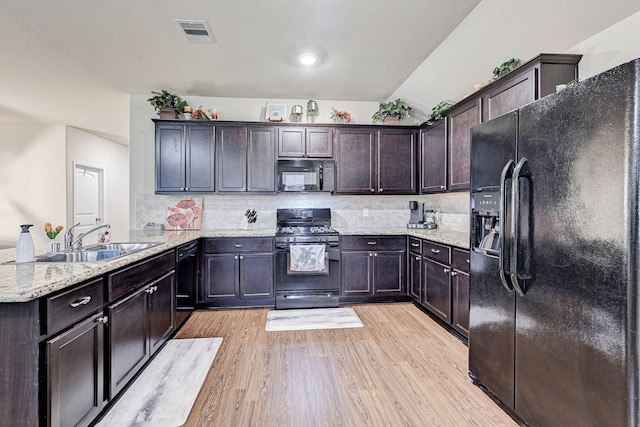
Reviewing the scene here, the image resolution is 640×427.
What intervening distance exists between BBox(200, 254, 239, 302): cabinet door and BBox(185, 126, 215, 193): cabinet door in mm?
918

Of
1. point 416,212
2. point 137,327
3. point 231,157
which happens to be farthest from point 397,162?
point 137,327

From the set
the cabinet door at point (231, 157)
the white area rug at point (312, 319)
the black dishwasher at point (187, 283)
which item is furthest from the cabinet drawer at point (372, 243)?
the black dishwasher at point (187, 283)

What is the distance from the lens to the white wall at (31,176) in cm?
589

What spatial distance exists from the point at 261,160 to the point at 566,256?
3.32m

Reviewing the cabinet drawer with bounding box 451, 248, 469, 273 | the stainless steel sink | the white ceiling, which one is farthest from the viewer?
the cabinet drawer with bounding box 451, 248, 469, 273

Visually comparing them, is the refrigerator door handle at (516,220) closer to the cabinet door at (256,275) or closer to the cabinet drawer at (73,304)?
the cabinet drawer at (73,304)

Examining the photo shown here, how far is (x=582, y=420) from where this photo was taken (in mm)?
1337

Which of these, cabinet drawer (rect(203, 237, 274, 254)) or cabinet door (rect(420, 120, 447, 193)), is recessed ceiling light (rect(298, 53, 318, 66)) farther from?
cabinet drawer (rect(203, 237, 274, 254))

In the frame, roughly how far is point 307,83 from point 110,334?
3301 millimetres

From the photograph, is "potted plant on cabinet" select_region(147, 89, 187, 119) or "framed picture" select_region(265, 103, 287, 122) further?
"framed picture" select_region(265, 103, 287, 122)

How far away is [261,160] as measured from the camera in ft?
13.3

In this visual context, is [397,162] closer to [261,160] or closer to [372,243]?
[372,243]

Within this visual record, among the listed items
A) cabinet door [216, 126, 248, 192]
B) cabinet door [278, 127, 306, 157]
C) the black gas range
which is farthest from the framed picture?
the black gas range

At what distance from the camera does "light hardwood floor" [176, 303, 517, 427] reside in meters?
1.85
